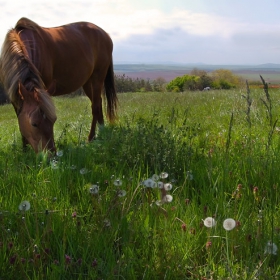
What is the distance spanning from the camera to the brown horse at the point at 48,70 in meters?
3.82

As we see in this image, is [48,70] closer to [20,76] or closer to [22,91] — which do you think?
[20,76]

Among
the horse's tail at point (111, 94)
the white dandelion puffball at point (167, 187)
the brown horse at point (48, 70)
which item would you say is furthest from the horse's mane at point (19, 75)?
the horse's tail at point (111, 94)

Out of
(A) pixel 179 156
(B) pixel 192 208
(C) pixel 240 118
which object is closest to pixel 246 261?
(B) pixel 192 208

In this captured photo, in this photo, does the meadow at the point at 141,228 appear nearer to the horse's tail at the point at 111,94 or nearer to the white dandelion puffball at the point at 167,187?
the white dandelion puffball at the point at 167,187

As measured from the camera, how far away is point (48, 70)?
5051 mm

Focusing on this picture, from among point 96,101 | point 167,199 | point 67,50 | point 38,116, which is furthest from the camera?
point 96,101

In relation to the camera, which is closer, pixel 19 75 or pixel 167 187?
pixel 167 187

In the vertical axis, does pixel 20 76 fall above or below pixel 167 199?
above

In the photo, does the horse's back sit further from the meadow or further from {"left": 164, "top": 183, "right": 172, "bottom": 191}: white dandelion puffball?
{"left": 164, "top": 183, "right": 172, "bottom": 191}: white dandelion puffball

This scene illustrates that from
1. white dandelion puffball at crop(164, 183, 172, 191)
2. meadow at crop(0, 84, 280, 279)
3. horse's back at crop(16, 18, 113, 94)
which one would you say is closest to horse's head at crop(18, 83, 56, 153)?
horse's back at crop(16, 18, 113, 94)

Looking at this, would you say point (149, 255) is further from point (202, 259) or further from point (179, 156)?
point (179, 156)

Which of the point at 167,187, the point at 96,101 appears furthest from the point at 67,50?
the point at 167,187

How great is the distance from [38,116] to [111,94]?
146 inches

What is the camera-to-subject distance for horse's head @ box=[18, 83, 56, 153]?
12.3 feet
